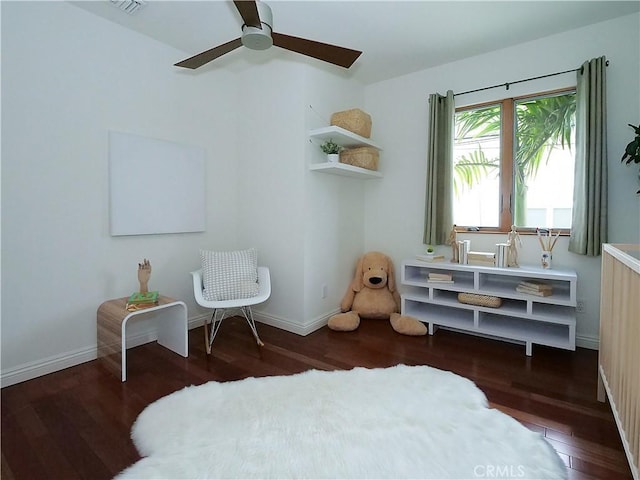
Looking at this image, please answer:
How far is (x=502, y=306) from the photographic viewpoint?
2756 millimetres

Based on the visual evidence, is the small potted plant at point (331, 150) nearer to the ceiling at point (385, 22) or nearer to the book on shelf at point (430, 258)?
the ceiling at point (385, 22)

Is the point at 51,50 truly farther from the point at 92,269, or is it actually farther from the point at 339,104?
the point at 339,104

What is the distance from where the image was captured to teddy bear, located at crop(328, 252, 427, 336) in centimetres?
317

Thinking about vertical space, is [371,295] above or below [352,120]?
below

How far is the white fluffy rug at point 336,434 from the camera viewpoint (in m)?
1.35

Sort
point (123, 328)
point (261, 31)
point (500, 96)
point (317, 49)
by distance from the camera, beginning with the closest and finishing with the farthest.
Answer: point (261, 31)
point (317, 49)
point (123, 328)
point (500, 96)

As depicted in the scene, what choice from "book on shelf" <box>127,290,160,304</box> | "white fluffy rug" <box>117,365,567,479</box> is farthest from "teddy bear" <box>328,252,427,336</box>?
"book on shelf" <box>127,290,160,304</box>

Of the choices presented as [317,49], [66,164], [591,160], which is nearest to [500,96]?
[591,160]

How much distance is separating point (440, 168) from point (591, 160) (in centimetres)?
116

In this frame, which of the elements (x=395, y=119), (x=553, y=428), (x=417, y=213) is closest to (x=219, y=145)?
(x=395, y=119)

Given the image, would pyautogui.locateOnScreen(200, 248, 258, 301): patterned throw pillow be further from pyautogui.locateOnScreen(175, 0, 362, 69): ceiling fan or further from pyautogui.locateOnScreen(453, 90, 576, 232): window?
pyautogui.locateOnScreen(453, 90, 576, 232): window

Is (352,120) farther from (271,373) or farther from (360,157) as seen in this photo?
(271,373)

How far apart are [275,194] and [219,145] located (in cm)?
82

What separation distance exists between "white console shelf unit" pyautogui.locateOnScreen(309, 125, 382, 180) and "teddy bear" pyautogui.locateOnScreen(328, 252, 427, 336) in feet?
2.94
